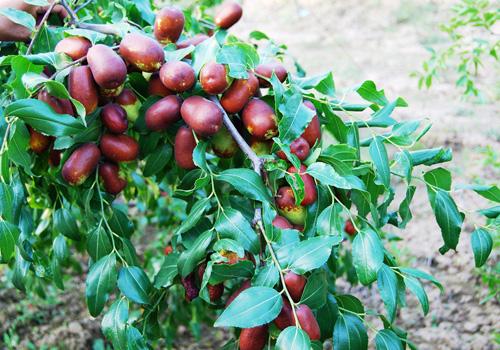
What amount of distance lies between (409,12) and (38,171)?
578 centimetres

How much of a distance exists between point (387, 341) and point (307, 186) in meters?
0.28

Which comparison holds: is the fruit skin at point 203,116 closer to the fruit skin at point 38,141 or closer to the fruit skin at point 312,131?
the fruit skin at point 312,131

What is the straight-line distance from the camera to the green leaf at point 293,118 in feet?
2.82

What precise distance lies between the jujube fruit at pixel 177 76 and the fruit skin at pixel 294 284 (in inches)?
14.5

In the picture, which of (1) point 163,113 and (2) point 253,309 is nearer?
(2) point 253,309

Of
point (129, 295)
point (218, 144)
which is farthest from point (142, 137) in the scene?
point (129, 295)

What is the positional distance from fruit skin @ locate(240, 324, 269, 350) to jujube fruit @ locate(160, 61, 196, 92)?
415 mm

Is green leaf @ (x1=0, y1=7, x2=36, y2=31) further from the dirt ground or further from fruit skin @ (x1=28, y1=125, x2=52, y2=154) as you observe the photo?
the dirt ground

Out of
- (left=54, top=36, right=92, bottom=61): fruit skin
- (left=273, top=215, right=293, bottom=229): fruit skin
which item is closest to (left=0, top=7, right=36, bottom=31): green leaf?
(left=54, top=36, right=92, bottom=61): fruit skin

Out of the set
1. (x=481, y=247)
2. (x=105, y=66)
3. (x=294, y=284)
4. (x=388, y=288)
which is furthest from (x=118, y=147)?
(x=481, y=247)

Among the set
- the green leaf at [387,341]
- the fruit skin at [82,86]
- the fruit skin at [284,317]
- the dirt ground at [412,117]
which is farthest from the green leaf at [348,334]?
the dirt ground at [412,117]

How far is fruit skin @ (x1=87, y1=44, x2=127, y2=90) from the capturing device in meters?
0.88

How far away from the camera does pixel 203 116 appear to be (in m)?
0.89

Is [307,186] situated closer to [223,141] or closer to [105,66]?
[223,141]
